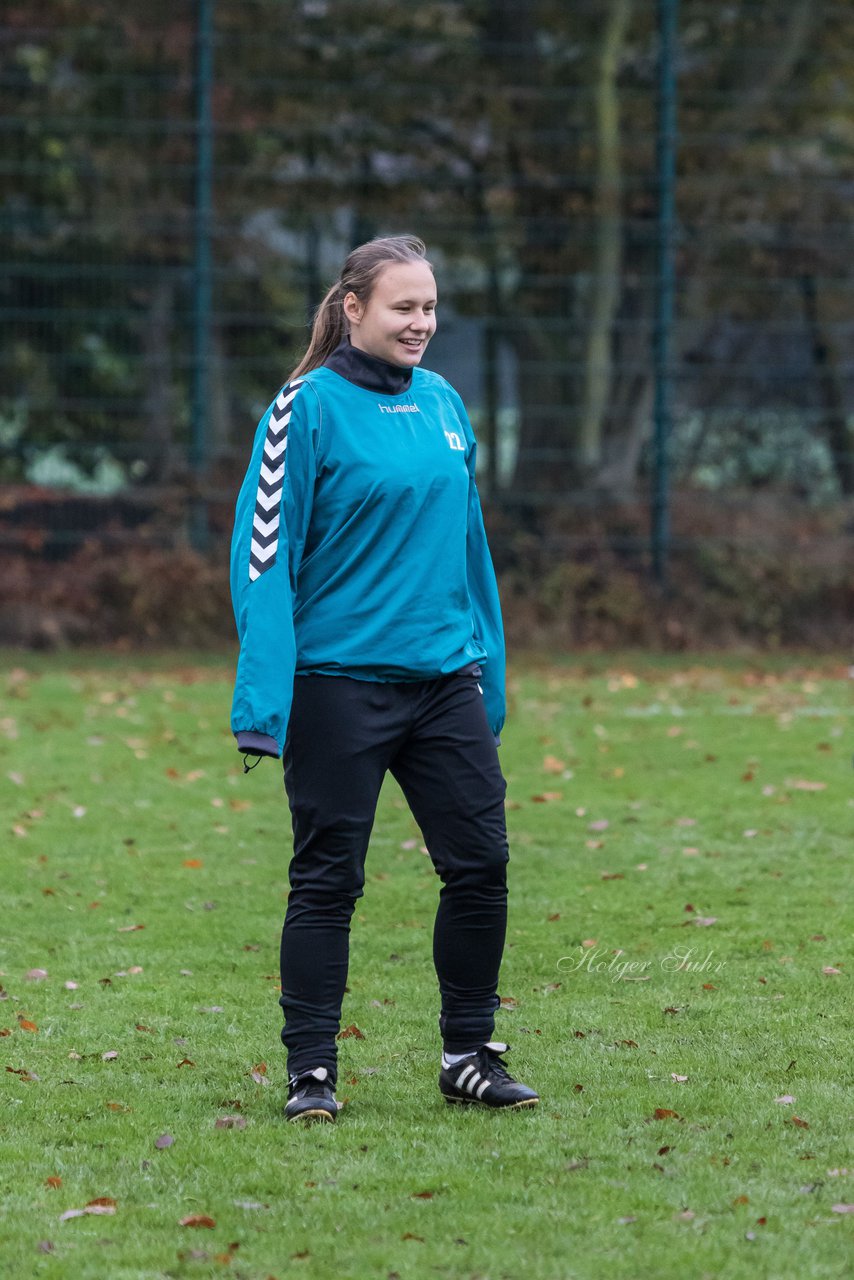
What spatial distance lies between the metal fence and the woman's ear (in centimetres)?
1157

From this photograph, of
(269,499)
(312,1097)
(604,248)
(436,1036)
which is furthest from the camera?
(604,248)

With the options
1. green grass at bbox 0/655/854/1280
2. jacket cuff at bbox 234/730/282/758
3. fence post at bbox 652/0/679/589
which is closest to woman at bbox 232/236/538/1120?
jacket cuff at bbox 234/730/282/758

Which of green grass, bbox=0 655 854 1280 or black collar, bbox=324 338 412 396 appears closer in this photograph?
green grass, bbox=0 655 854 1280

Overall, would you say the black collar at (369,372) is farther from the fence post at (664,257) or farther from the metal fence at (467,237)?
the fence post at (664,257)

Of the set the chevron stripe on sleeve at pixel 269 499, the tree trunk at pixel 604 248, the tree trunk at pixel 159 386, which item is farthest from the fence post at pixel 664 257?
the chevron stripe on sleeve at pixel 269 499

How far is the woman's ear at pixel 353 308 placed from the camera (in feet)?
14.8

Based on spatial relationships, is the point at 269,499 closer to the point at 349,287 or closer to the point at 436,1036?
the point at 349,287

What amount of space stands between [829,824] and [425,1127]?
427cm

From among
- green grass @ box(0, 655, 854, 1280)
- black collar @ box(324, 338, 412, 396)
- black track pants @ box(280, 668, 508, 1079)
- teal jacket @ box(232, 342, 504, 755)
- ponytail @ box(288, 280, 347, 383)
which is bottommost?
green grass @ box(0, 655, 854, 1280)

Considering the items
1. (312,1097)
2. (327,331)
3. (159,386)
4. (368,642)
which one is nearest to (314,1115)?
(312,1097)

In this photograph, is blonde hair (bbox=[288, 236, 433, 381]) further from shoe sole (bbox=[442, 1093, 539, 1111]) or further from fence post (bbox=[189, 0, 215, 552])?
fence post (bbox=[189, 0, 215, 552])

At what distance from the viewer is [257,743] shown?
4195 mm

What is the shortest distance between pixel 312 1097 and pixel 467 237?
41.5 feet

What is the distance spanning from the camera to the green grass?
3.73 metres
